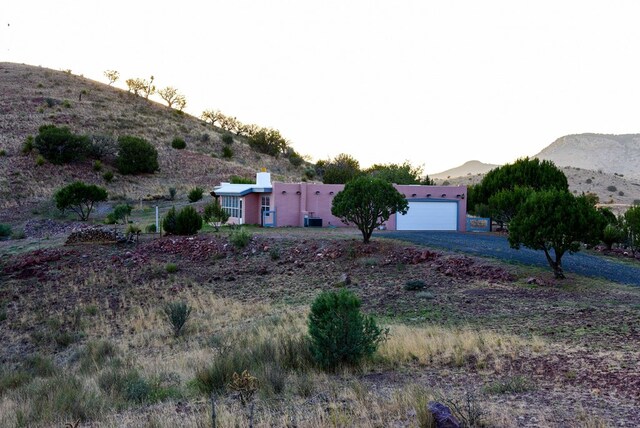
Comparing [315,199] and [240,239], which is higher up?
[315,199]

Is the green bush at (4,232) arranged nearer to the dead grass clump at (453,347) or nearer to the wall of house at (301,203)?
the wall of house at (301,203)

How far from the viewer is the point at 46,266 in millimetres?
26203

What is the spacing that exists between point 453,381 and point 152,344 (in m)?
8.77

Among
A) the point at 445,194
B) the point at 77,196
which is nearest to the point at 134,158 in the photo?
the point at 77,196

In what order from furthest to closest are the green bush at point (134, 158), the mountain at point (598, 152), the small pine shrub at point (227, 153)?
the mountain at point (598, 152)
the small pine shrub at point (227, 153)
the green bush at point (134, 158)

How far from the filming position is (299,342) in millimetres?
11406

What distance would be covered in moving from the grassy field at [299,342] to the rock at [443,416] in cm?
23

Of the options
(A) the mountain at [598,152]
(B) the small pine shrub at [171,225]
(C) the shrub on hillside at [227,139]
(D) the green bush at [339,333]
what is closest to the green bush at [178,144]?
(C) the shrub on hillside at [227,139]

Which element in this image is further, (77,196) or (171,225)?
(77,196)

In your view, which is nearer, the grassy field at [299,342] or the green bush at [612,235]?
the grassy field at [299,342]

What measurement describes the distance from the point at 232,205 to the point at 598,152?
159 meters

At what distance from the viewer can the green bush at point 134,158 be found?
63438mm

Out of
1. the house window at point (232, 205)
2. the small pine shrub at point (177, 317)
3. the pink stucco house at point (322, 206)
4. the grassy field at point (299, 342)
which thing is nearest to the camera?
the grassy field at point (299, 342)

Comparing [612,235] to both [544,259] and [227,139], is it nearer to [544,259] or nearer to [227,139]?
[544,259]
